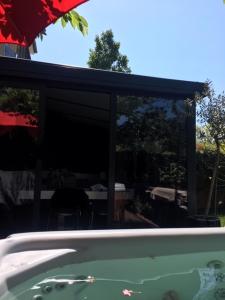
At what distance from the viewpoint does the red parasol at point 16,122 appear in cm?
682

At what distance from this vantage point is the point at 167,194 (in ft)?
24.4

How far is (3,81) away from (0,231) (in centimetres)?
209

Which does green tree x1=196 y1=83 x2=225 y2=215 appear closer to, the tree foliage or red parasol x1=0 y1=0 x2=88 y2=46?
the tree foliage

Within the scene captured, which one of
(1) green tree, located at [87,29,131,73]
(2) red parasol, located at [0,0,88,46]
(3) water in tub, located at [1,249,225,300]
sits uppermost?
(1) green tree, located at [87,29,131,73]

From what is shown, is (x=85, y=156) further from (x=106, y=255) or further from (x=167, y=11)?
(x=106, y=255)

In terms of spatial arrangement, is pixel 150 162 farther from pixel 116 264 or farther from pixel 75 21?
pixel 116 264

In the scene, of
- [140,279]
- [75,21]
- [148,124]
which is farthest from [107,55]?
[140,279]

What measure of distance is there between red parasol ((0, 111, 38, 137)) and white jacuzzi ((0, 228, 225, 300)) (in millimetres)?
4296

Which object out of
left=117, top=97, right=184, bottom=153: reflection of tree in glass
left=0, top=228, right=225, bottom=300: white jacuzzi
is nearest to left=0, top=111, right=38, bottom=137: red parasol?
left=117, top=97, right=184, bottom=153: reflection of tree in glass

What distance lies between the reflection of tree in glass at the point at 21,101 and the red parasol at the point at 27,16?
2.19m

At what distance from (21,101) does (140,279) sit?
4.50 meters

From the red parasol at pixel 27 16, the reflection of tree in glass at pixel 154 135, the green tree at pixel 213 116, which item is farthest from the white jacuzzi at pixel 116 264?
the reflection of tree in glass at pixel 154 135

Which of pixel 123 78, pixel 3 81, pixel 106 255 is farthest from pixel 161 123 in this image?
pixel 106 255

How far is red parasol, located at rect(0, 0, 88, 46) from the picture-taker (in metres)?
4.22
